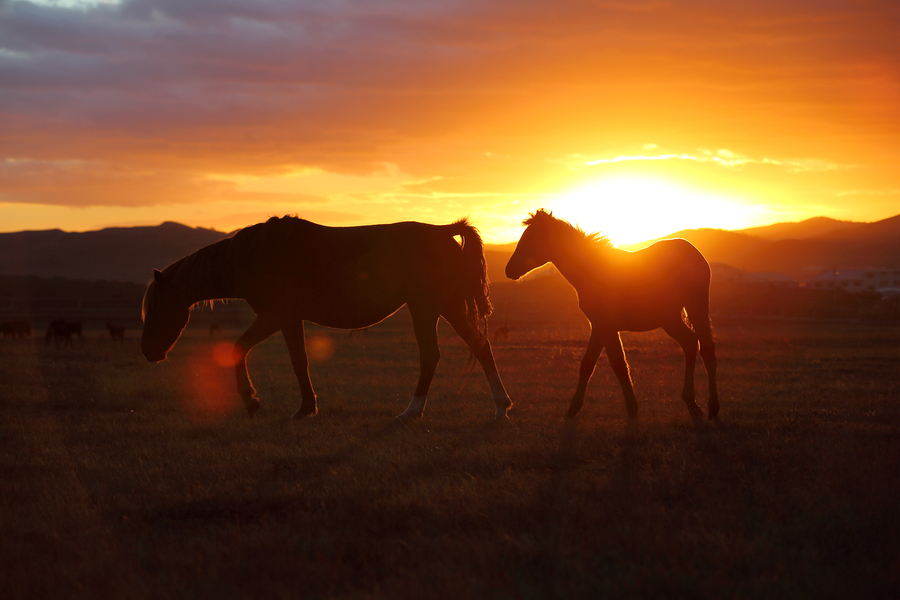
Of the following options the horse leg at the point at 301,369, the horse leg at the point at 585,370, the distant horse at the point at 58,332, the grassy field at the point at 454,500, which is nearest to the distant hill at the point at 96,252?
the distant horse at the point at 58,332

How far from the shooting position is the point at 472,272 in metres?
8.78

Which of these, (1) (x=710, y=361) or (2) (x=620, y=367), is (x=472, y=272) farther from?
(1) (x=710, y=361)

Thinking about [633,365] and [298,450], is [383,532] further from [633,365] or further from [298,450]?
[633,365]

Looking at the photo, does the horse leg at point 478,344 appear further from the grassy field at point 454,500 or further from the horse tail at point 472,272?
the grassy field at point 454,500

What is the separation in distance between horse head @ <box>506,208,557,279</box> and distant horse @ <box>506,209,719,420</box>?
0.04ft

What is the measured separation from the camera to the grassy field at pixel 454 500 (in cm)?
341

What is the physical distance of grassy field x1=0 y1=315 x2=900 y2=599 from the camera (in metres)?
3.41

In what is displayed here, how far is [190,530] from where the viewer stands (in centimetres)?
420

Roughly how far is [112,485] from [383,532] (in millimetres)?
2706

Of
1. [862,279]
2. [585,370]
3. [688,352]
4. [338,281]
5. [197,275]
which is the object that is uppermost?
[197,275]

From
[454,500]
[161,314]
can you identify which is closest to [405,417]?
[454,500]

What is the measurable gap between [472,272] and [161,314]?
4.42 metres

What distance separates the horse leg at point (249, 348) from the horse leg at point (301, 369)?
0.72 ft

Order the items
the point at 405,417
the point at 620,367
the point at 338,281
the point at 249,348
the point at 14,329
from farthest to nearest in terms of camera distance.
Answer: the point at 14,329
the point at 338,281
the point at 249,348
the point at 405,417
the point at 620,367
